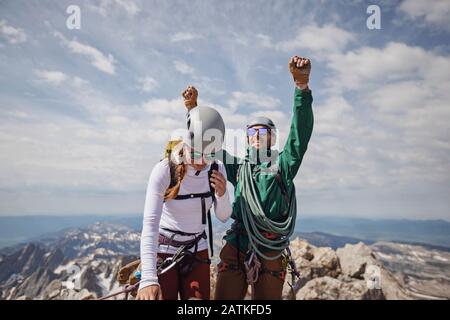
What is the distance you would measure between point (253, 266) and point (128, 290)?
7.68ft

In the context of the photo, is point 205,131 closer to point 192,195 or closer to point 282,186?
point 192,195

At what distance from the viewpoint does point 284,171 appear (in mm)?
5805

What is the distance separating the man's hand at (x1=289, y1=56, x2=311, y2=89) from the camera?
4.96 meters

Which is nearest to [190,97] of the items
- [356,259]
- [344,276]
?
[344,276]

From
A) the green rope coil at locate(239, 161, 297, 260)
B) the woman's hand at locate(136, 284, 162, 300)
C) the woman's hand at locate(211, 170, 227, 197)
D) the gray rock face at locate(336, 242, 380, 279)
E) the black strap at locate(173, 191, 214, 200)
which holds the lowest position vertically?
the gray rock face at locate(336, 242, 380, 279)

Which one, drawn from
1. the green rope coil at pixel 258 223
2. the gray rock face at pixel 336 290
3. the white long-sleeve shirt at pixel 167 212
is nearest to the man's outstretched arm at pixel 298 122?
the green rope coil at pixel 258 223

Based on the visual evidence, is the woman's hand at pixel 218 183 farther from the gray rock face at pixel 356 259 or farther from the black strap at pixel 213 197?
the gray rock face at pixel 356 259

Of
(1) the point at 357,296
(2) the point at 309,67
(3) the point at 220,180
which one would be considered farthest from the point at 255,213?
(1) the point at 357,296

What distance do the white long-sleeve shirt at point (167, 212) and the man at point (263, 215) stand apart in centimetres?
112

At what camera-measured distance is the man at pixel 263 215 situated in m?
5.49

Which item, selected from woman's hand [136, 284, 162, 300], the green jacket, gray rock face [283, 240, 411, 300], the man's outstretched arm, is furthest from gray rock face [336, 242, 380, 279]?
woman's hand [136, 284, 162, 300]

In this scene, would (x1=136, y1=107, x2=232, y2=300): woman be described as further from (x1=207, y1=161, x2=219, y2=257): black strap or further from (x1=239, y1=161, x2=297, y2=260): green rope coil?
(x1=239, y1=161, x2=297, y2=260): green rope coil

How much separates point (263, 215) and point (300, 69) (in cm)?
266
